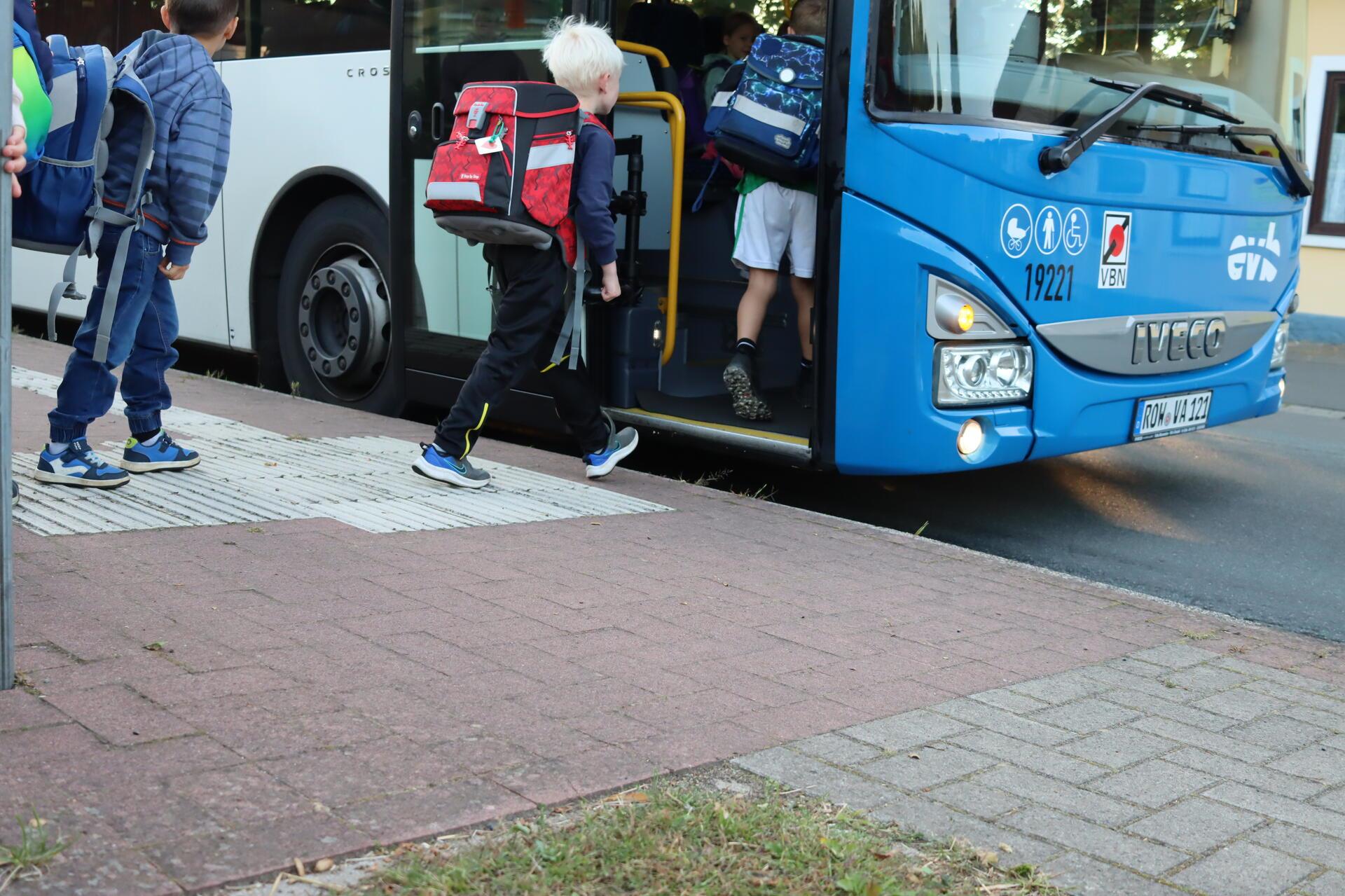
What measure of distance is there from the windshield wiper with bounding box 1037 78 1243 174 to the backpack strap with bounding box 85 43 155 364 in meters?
3.11

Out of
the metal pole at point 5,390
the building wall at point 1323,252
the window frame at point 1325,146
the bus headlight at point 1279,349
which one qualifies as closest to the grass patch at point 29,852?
the metal pole at point 5,390

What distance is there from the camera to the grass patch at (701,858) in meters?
2.38

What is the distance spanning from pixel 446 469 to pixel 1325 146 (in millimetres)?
13943

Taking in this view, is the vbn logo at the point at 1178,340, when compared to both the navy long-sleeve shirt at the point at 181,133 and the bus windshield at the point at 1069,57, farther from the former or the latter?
the navy long-sleeve shirt at the point at 181,133

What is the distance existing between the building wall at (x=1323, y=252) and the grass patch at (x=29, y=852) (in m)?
15.4

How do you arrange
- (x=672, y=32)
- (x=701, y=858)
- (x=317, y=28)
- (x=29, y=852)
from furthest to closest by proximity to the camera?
(x=317, y=28) → (x=672, y=32) → (x=701, y=858) → (x=29, y=852)

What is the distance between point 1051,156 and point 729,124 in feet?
4.53

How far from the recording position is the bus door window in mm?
6422

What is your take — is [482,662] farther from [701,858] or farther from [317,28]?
[317,28]

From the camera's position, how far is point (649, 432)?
6.27 metres

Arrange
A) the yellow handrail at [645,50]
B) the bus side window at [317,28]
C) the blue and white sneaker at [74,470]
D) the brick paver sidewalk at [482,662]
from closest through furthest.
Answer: the brick paver sidewalk at [482,662] → the blue and white sneaker at [74,470] → the yellow handrail at [645,50] → the bus side window at [317,28]

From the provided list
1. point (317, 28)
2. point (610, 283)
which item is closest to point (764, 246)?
point (610, 283)

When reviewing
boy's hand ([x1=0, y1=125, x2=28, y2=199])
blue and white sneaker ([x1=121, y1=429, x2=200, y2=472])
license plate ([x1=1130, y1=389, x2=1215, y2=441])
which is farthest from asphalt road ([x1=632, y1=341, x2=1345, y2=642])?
boy's hand ([x1=0, y1=125, x2=28, y2=199])

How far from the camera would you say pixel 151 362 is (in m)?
5.34
